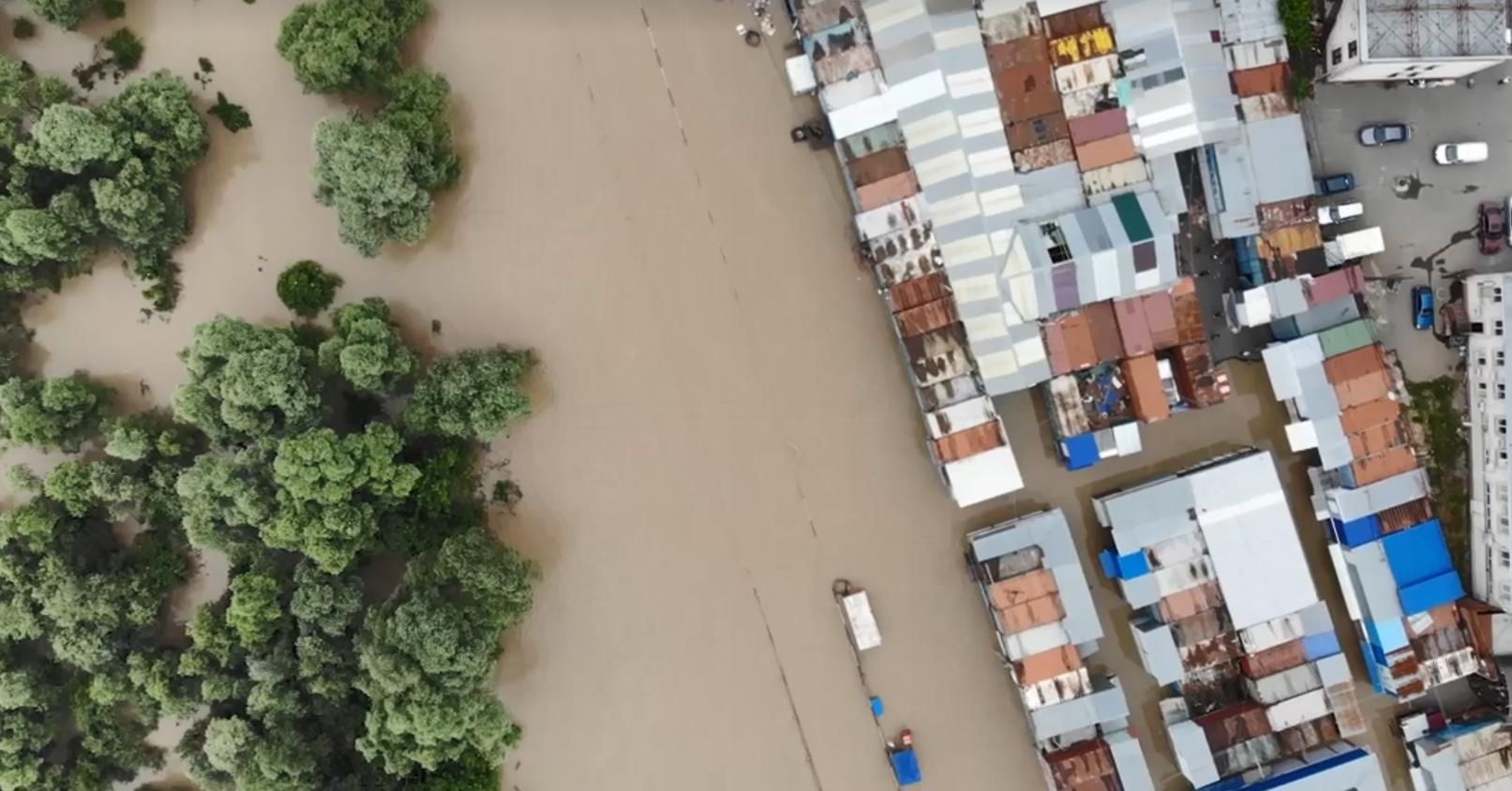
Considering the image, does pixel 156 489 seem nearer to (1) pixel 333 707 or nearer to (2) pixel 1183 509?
(1) pixel 333 707

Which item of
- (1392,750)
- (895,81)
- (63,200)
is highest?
(63,200)

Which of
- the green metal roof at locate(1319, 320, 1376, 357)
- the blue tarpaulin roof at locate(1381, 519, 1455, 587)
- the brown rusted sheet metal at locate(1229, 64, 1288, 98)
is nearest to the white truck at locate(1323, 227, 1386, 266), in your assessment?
the green metal roof at locate(1319, 320, 1376, 357)

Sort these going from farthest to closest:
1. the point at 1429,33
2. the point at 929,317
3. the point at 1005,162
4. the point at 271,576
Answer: the point at 929,317 < the point at 1005,162 < the point at 1429,33 < the point at 271,576

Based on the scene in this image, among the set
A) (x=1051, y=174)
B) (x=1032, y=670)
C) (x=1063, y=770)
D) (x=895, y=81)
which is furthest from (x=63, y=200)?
(x=1063, y=770)

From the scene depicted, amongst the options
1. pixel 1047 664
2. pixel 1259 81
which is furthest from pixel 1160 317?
pixel 1047 664

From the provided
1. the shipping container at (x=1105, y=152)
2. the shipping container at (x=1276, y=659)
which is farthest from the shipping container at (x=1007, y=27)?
the shipping container at (x=1276, y=659)

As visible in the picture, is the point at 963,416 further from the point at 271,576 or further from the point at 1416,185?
the point at 271,576

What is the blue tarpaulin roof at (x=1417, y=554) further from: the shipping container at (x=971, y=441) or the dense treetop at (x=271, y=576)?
the dense treetop at (x=271, y=576)
